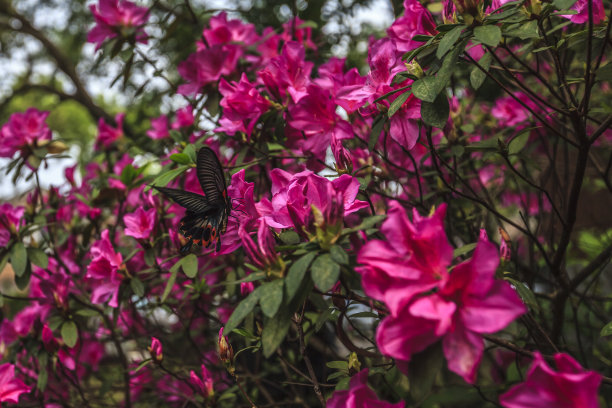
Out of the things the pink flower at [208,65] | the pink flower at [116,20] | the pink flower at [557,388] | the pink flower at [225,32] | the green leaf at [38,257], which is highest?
the pink flower at [116,20]

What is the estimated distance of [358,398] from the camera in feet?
2.45

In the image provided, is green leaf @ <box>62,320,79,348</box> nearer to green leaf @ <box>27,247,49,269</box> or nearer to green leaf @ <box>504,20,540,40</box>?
green leaf @ <box>27,247,49,269</box>

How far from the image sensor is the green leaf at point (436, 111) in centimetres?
89

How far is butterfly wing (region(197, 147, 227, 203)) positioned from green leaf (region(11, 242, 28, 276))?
0.81 metres

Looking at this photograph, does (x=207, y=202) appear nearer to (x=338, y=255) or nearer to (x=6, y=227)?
(x=338, y=255)

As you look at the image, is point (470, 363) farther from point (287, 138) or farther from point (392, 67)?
point (287, 138)

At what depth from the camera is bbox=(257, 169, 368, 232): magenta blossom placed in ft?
2.63

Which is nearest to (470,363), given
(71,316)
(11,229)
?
(71,316)

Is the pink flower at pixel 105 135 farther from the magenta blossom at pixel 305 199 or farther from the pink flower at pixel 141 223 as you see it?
the magenta blossom at pixel 305 199

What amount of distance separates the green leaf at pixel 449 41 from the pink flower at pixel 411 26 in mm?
244

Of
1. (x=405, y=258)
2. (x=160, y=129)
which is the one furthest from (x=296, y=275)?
(x=160, y=129)

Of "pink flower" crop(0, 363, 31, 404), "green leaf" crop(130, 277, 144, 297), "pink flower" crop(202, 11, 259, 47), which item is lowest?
"pink flower" crop(0, 363, 31, 404)

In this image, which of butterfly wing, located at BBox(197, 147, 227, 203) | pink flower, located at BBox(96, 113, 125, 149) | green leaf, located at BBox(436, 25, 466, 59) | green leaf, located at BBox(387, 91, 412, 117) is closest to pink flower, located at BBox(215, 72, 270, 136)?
butterfly wing, located at BBox(197, 147, 227, 203)

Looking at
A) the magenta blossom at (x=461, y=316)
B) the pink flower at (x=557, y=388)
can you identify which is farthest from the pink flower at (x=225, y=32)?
the pink flower at (x=557, y=388)
